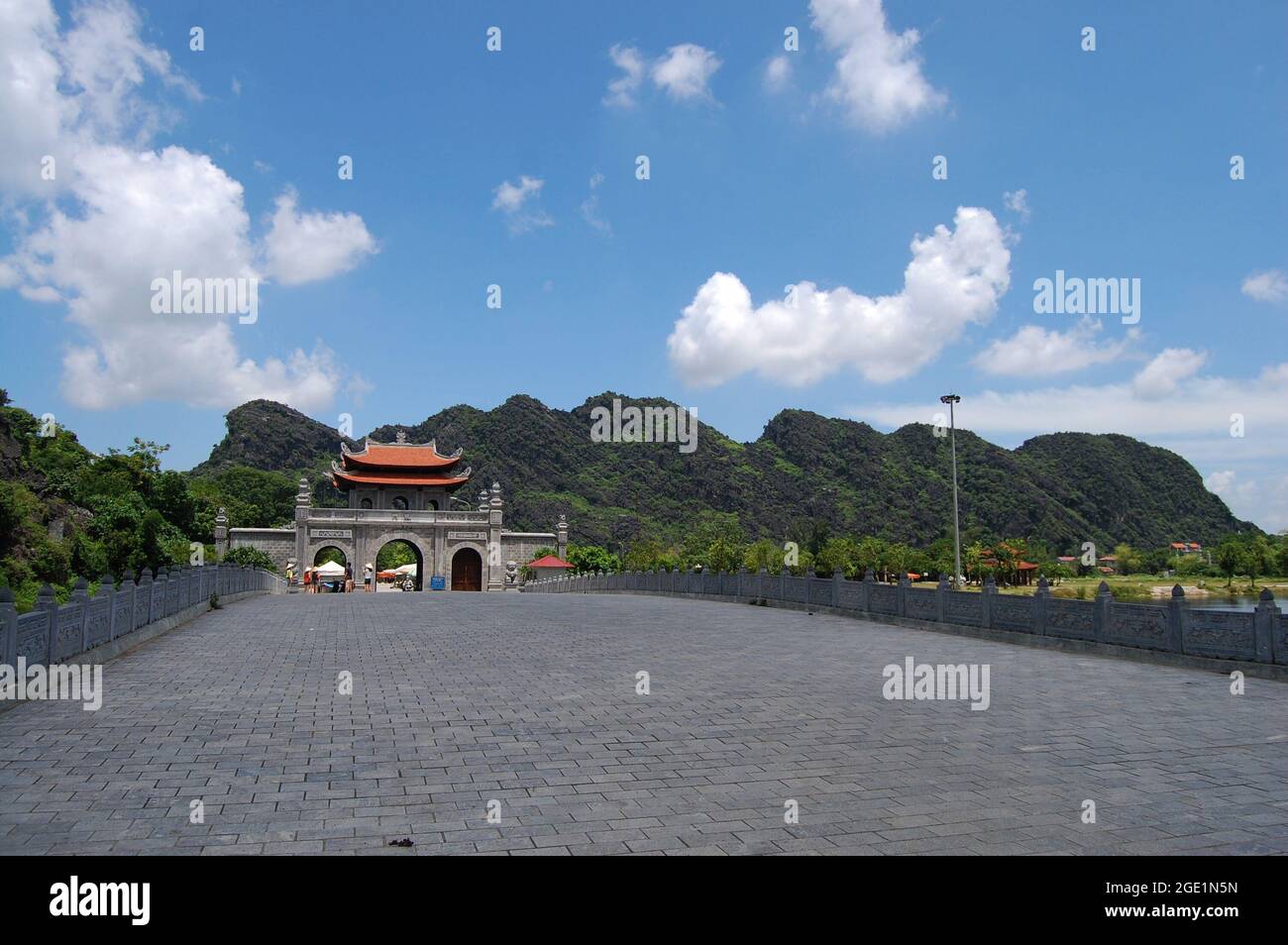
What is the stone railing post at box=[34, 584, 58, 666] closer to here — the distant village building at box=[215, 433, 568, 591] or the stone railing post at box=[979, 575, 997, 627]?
the stone railing post at box=[979, 575, 997, 627]

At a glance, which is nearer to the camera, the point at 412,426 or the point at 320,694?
the point at 320,694

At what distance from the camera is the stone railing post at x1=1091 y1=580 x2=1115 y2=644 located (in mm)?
13203

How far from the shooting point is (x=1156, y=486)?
380 ft

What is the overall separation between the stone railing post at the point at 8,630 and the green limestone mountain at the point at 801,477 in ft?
279

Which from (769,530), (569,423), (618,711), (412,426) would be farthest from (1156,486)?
(618,711)

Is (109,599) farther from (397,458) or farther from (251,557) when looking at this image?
(397,458)

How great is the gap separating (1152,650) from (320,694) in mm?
11161

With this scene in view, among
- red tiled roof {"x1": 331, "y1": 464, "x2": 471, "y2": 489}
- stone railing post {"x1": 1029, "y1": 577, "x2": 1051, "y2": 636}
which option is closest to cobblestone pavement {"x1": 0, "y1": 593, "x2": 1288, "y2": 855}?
stone railing post {"x1": 1029, "y1": 577, "x2": 1051, "y2": 636}

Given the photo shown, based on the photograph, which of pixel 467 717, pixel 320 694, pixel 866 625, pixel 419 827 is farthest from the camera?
pixel 866 625

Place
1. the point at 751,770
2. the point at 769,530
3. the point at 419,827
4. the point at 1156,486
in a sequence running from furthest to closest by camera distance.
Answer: the point at 1156,486 → the point at 769,530 → the point at 751,770 → the point at 419,827

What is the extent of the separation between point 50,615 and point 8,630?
4.00 feet

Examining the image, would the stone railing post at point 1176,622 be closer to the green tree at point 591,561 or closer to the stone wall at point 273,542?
the green tree at point 591,561
